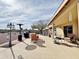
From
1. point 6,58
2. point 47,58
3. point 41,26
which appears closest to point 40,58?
point 47,58

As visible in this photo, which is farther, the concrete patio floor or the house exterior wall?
the house exterior wall

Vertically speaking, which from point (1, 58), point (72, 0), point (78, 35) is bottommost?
point (1, 58)

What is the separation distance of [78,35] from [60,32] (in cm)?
301

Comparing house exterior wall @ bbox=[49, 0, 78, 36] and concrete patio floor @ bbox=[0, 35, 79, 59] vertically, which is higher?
house exterior wall @ bbox=[49, 0, 78, 36]

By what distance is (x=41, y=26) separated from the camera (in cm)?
8069

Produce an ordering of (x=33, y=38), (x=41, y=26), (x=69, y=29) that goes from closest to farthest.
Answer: (x=33, y=38), (x=69, y=29), (x=41, y=26)

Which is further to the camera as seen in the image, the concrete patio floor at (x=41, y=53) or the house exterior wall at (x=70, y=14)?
the house exterior wall at (x=70, y=14)

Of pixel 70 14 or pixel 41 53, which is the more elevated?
pixel 70 14

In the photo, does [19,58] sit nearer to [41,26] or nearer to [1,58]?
[1,58]

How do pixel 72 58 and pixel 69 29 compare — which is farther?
pixel 69 29

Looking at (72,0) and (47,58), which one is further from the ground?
(72,0)

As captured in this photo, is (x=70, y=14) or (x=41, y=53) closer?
(x=41, y=53)

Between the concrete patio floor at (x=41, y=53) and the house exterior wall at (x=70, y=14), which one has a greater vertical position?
A: the house exterior wall at (x=70, y=14)

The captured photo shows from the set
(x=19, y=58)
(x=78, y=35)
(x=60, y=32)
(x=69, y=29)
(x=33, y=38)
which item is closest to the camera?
(x=19, y=58)
